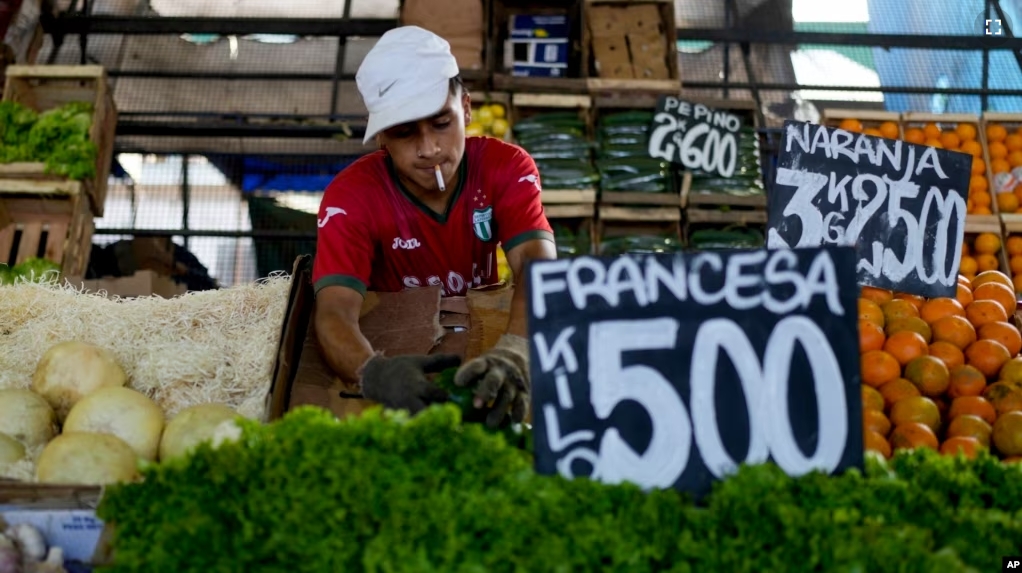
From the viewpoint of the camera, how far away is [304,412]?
183 cm

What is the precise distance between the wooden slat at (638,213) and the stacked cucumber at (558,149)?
24cm

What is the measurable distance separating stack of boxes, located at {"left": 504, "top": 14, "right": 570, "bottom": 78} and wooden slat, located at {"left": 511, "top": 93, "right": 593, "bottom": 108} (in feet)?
1.05

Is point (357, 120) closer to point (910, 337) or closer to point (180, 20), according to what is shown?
point (180, 20)

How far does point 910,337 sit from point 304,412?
259 centimetres

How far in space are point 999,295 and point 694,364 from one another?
→ 2574 mm

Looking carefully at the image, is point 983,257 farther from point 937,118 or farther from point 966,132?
point 937,118

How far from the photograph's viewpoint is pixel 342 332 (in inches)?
111

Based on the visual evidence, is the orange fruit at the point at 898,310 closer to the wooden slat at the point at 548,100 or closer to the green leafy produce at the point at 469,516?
the green leafy produce at the point at 469,516

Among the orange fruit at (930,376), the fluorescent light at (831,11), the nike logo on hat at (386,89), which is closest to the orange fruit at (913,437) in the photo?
the orange fruit at (930,376)

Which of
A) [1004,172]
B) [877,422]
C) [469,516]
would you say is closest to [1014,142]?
[1004,172]

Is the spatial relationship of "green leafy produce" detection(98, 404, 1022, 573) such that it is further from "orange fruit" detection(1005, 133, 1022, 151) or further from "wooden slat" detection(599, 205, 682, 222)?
"orange fruit" detection(1005, 133, 1022, 151)

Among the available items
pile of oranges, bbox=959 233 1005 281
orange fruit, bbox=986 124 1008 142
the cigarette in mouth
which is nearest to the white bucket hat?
the cigarette in mouth

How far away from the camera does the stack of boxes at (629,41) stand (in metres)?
7.67

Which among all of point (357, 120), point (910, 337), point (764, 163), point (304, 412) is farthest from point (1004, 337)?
point (357, 120)
